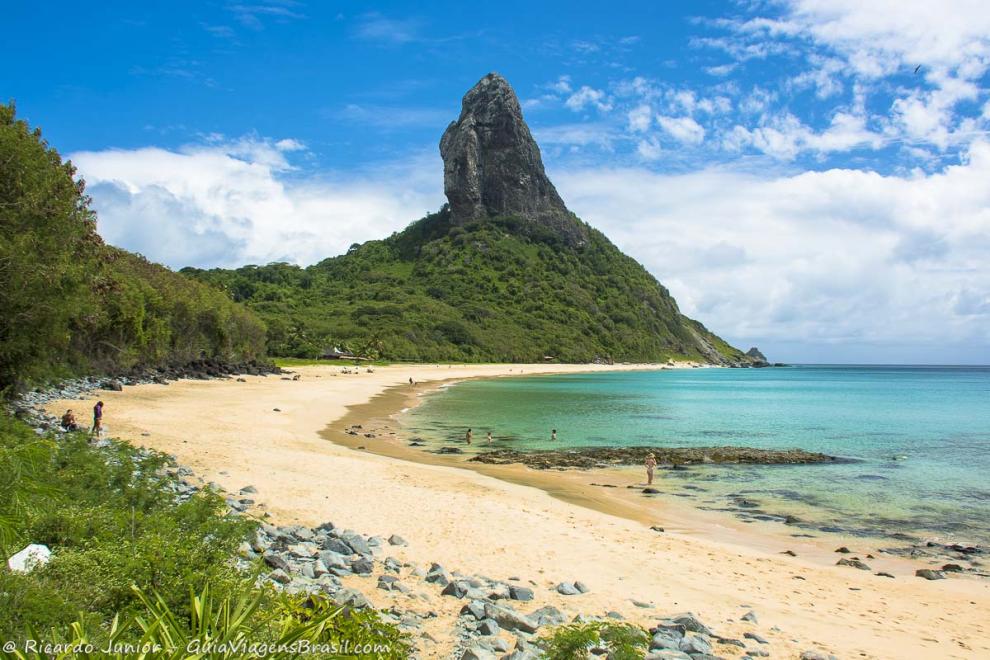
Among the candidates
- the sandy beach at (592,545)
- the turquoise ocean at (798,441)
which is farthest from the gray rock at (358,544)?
the turquoise ocean at (798,441)

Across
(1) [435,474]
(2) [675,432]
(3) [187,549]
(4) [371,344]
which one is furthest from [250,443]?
(4) [371,344]

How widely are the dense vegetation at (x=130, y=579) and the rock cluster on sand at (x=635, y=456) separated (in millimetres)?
18978

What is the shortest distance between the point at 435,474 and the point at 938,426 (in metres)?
47.1

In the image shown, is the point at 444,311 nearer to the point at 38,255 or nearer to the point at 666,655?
the point at 38,255

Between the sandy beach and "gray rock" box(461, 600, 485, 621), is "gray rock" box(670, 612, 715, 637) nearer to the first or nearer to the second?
the sandy beach

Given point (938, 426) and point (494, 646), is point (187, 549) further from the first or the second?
point (938, 426)

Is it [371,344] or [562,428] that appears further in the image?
[371,344]

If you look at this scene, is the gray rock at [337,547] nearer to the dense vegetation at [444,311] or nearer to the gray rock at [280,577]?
the gray rock at [280,577]

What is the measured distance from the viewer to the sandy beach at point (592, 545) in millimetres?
9578

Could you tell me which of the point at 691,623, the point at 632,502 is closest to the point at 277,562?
the point at 691,623

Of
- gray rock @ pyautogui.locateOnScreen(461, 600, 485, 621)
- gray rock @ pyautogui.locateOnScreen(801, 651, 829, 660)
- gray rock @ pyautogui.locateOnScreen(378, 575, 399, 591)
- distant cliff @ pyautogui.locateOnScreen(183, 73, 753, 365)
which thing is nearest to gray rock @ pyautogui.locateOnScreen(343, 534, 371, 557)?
gray rock @ pyautogui.locateOnScreen(378, 575, 399, 591)

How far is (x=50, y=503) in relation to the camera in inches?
306

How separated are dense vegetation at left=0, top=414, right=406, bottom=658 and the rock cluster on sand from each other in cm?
1898

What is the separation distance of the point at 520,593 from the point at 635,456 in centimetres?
2216
